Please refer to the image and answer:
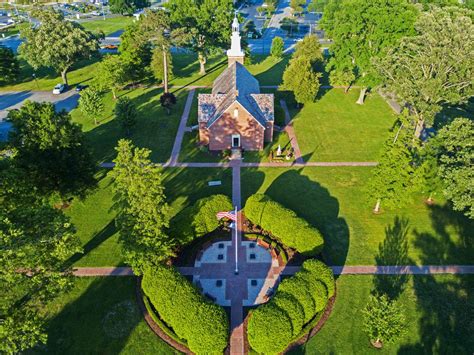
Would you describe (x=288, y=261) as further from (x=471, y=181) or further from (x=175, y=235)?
(x=471, y=181)

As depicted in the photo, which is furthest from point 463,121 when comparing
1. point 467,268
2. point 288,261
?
point 288,261

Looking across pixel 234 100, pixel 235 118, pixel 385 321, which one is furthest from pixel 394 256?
pixel 234 100

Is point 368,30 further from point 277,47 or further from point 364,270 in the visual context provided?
point 364,270

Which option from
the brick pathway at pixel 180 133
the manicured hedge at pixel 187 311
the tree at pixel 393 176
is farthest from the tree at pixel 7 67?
the tree at pixel 393 176

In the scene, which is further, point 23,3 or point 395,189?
point 23,3

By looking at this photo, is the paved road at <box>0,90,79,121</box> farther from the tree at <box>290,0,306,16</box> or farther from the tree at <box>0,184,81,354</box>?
the tree at <box>290,0,306,16</box>

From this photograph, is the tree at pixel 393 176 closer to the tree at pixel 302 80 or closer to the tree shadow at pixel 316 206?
the tree shadow at pixel 316 206
